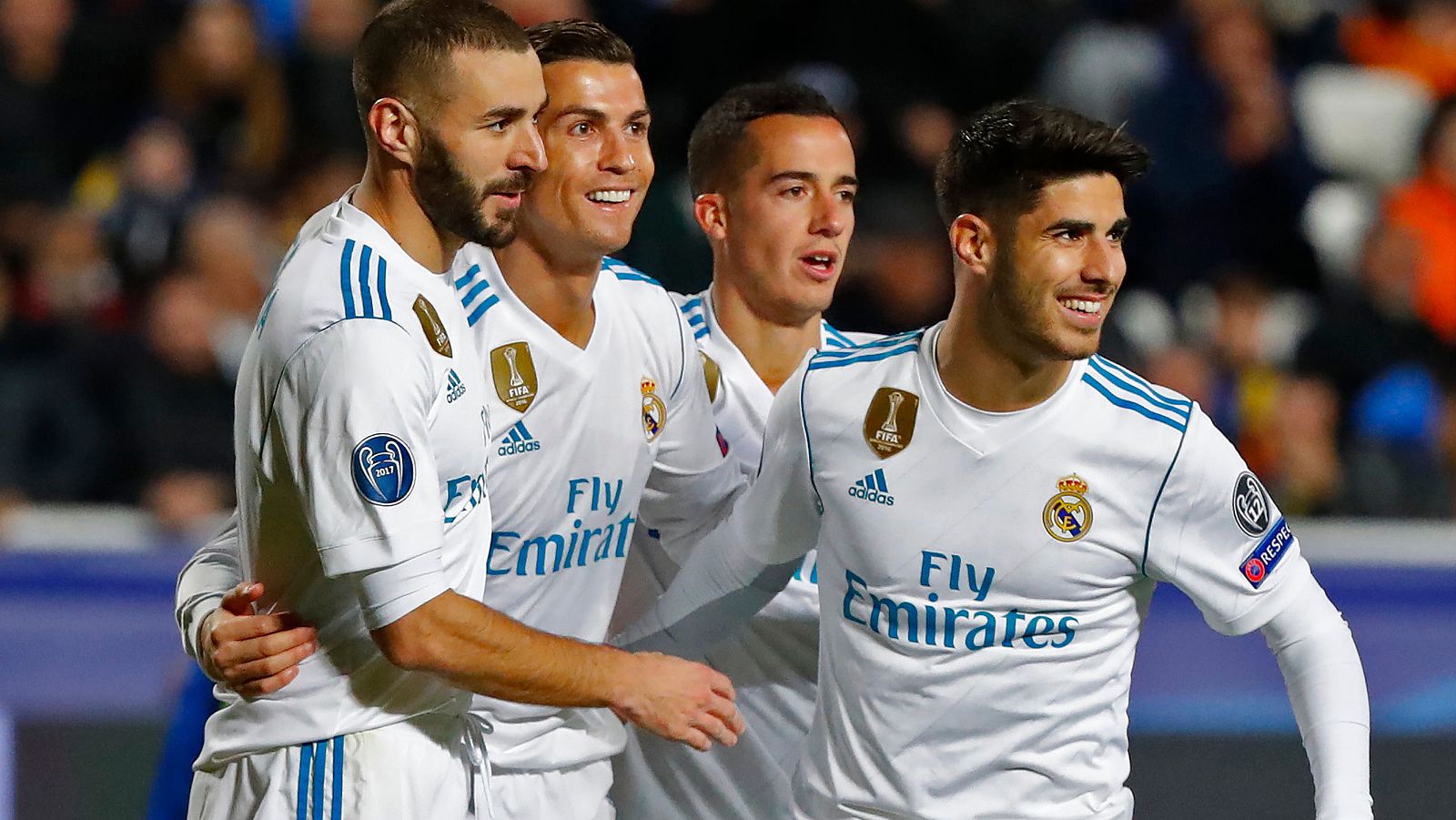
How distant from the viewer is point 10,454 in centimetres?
742

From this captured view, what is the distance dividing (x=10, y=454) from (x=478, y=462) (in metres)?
4.95

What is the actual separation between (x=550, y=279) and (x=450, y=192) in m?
0.65

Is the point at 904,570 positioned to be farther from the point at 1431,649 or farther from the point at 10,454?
the point at 10,454

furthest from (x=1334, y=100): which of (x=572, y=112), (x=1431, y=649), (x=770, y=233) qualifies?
(x=572, y=112)

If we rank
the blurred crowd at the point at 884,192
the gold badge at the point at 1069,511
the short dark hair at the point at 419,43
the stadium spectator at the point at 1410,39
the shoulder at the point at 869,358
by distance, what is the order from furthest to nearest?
the stadium spectator at the point at 1410,39 < the blurred crowd at the point at 884,192 < the shoulder at the point at 869,358 < the gold badge at the point at 1069,511 < the short dark hair at the point at 419,43

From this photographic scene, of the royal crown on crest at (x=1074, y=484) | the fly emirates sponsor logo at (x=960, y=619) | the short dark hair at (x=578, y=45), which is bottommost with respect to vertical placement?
the fly emirates sponsor logo at (x=960, y=619)

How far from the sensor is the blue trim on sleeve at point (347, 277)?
292cm

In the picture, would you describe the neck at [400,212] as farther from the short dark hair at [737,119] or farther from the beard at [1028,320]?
the short dark hair at [737,119]

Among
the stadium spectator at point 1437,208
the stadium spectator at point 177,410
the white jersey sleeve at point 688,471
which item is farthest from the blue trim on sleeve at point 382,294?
the stadium spectator at point 1437,208

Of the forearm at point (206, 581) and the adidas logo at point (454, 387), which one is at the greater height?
the adidas logo at point (454, 387)

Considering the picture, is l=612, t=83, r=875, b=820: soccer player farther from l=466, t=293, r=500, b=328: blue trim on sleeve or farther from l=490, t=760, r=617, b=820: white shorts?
l=466, t=293, r=500, b=328: blue trim on sleeve

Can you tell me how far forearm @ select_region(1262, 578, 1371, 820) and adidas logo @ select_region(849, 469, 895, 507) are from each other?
2.42 ft

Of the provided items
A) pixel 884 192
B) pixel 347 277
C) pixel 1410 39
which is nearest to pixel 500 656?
pixel 347 277

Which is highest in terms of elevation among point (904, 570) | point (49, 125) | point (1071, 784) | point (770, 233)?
point (49, 125)
